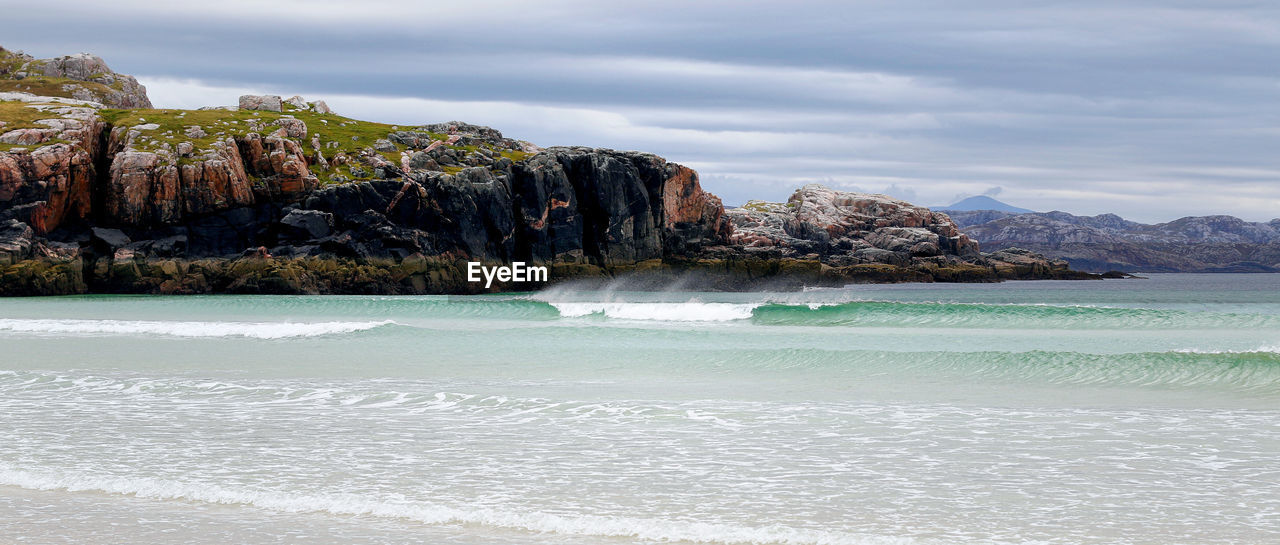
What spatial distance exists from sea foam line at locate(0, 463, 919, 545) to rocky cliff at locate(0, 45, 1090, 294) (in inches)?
2297

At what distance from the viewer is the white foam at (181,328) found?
26344mm

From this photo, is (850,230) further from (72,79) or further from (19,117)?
(72,79)

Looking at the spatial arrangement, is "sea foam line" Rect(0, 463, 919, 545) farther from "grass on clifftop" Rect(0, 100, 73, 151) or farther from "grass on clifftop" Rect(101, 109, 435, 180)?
"grass on clifftop" Rect(101, 109, 435, 180)

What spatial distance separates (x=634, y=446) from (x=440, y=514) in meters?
2.92

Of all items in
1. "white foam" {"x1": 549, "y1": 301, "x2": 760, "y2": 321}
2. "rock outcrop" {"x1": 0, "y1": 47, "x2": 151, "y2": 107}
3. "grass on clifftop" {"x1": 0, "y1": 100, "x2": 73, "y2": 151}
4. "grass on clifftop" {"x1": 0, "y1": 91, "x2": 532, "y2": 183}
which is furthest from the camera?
"rock outcrop" {"x1": 0, "y1": 47, "x2": 151, "y2": 107}

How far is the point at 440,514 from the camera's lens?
22.8ft

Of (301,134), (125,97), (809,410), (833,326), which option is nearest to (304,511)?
(809,410)

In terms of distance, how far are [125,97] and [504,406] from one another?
11681cm

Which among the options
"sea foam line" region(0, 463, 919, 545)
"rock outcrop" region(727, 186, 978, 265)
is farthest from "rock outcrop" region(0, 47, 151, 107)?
"sea foam line" region(0, 463, 919, 545)

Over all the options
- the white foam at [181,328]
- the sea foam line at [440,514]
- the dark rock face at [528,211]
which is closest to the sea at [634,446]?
the sea foam line at [440,514]

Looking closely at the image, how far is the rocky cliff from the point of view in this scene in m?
66.6

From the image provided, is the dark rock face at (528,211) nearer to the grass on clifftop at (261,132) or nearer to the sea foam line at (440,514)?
the grass on clifftop at (261,132)

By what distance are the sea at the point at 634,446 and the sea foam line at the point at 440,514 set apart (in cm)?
3

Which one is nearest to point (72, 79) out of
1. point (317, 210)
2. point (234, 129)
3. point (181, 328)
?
point (234, 129)
